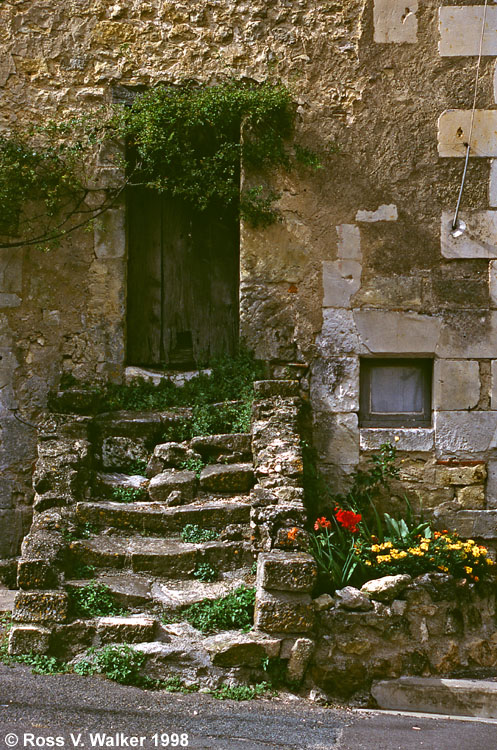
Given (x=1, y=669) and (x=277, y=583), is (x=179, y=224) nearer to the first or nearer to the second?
(x=277, y=583)

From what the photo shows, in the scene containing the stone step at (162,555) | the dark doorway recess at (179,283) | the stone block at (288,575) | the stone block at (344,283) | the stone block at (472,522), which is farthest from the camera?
the dark doorway recess at (179,283)

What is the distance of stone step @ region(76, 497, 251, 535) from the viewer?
453 cm

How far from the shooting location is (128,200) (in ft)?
20.0

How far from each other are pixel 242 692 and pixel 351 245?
3448 mm

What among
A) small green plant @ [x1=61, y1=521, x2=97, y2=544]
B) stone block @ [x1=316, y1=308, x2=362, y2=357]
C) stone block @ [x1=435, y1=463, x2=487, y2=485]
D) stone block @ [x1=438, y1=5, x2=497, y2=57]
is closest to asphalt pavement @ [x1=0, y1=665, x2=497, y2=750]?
small green plant @ [x1=61, y1=521, x2=97, y2=544]

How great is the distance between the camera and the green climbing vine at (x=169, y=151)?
223 inches

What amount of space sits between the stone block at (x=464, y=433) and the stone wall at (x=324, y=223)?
1cm

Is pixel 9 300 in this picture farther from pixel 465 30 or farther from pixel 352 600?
pixel 465 30

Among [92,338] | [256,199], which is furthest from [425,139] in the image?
[92,338]

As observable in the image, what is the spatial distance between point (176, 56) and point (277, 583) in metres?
4.25

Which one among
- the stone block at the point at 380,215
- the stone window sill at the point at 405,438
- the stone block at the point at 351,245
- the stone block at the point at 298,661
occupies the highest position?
the stone block at the point at 380,215

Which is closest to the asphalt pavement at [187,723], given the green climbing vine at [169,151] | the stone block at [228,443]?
the stone block at [228,443]

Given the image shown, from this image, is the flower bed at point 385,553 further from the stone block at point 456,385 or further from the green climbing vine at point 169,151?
the green climbing vine at point 169,151

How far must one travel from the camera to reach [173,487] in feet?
15.6
